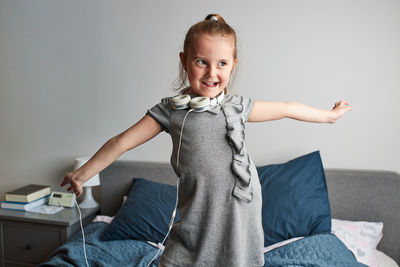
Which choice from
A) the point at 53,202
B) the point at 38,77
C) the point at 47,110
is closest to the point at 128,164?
the point at 53,202

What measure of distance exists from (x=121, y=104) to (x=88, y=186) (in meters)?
0.66

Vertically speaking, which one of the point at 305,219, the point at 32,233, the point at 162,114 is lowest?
the point at 32,233

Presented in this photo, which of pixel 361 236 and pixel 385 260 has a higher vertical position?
pixel 361 236

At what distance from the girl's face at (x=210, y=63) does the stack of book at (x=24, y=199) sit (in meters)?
1.97

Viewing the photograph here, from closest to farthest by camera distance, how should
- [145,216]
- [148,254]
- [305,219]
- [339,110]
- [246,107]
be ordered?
1. [246,107]
2. [339,110]
3. [148,254]
4. [305,219]
5. [145,216]

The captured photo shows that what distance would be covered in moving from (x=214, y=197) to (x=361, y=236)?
145 centimetres

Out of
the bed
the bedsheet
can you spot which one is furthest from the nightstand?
the bedsheet

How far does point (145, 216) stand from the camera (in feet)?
7.27

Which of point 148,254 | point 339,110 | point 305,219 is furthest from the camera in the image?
point 305,219

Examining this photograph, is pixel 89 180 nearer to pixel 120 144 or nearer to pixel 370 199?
pixel 120 144

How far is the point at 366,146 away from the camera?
2357mm

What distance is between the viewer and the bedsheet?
5.69 feet

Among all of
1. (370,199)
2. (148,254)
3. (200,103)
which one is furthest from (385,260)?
(200,103)

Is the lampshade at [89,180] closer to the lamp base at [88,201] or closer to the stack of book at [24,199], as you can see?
the lamp base at [88,201]
